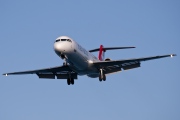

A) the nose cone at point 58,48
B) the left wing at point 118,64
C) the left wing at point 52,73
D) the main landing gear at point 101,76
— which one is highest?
the nose cone at point 58,48

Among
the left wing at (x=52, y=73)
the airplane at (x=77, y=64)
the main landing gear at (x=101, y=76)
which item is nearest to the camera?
the airplane at (x=77, y=64)

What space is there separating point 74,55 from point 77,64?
1.50m

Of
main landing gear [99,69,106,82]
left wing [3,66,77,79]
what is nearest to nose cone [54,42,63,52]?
left wing [3,66,77,79]

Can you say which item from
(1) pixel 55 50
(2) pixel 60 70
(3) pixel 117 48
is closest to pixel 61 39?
(1) pixel 55 50

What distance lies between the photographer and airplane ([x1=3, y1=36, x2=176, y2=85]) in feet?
129

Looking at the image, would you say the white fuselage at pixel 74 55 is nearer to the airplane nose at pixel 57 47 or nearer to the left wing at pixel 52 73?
the airplane nose at pixel 57 47

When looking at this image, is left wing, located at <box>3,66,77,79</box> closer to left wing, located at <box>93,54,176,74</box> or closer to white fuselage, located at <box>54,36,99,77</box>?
white fuselage, located at <box>54,36,99,77</box>

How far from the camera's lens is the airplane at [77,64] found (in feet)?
129

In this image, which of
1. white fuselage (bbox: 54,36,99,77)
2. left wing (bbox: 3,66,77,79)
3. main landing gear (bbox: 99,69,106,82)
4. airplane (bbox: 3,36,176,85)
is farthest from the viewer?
left wing (bbox: 3,66,77,79)

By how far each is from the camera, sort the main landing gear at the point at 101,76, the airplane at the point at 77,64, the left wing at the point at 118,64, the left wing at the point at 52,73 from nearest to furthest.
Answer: the airplane at the point at 77,64
the left wing at the point at 118,64
the main landing gear at the point at 101,76
the left wing at the point at 52,73

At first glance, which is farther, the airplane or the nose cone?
the airplane

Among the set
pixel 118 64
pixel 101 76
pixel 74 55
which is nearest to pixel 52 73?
pixel 101 76

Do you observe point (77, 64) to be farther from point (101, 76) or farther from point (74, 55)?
point (101, 76)

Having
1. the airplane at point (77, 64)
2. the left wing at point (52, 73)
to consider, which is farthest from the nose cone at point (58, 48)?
the left wing at point (52, 73)
